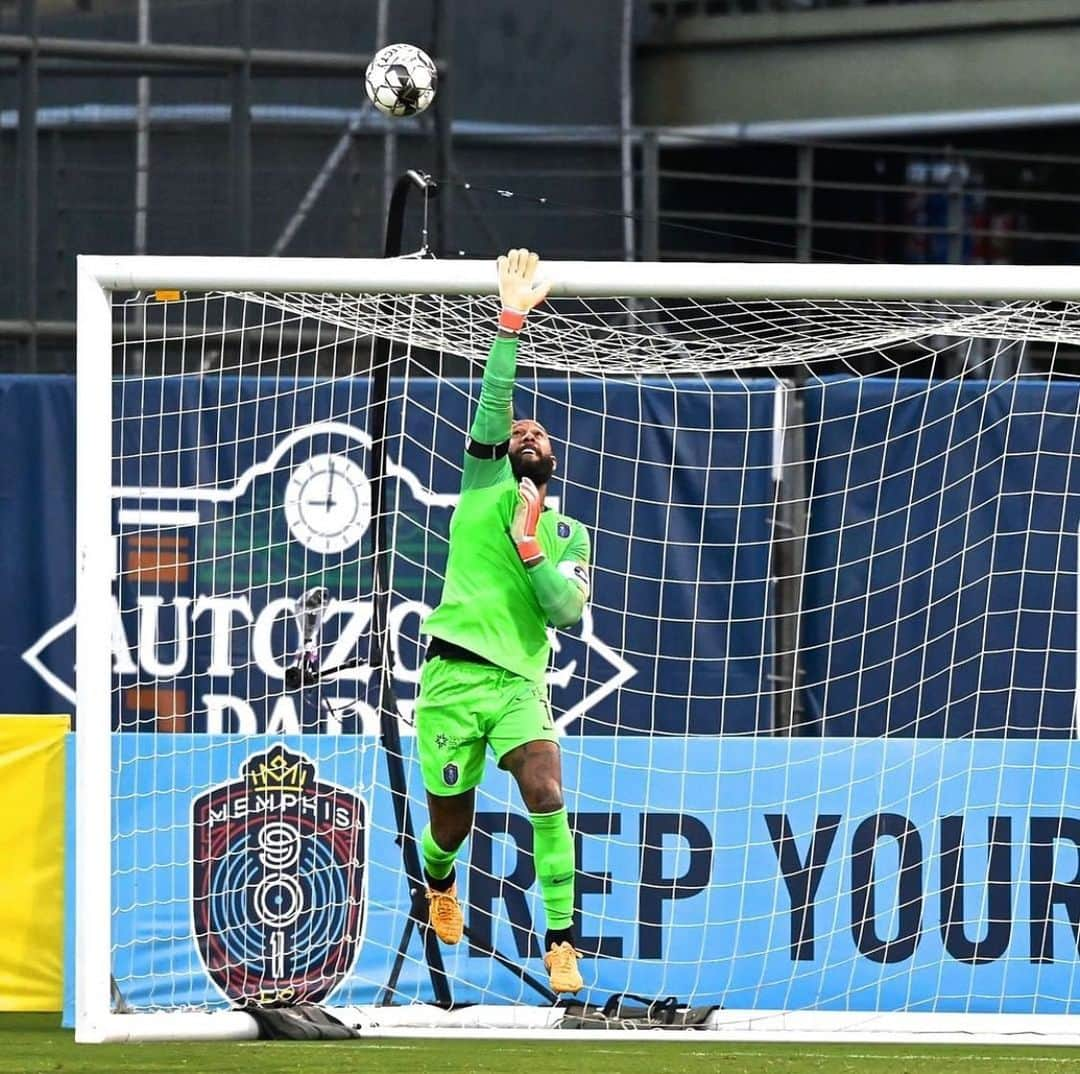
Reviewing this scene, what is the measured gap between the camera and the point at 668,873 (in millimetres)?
8055

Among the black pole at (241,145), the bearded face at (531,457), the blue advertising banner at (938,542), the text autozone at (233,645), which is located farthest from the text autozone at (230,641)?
the bearded face at (531,457)

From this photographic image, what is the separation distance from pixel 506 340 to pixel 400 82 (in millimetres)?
1269

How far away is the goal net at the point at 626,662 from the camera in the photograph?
7305 mm

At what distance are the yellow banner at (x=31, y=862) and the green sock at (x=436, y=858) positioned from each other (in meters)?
1.62

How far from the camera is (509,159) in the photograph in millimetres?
14844

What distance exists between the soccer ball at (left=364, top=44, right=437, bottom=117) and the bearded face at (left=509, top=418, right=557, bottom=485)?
1407 mm

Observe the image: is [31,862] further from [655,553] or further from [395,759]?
[655,553]

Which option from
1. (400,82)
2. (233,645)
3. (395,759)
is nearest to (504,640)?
(395,759)

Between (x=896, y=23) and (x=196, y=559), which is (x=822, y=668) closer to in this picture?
(x=196, y=559)

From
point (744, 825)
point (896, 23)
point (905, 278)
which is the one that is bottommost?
point (744, 825)

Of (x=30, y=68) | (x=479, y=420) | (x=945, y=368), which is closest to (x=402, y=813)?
(x=479, y=420)

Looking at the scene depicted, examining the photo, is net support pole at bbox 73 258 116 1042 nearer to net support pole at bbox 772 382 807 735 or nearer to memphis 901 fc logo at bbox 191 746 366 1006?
memphis 901 fc logo at bbox 191 746 366 1006

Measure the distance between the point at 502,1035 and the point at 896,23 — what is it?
1049 centimetres

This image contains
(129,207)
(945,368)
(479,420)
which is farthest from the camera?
(945,368)
